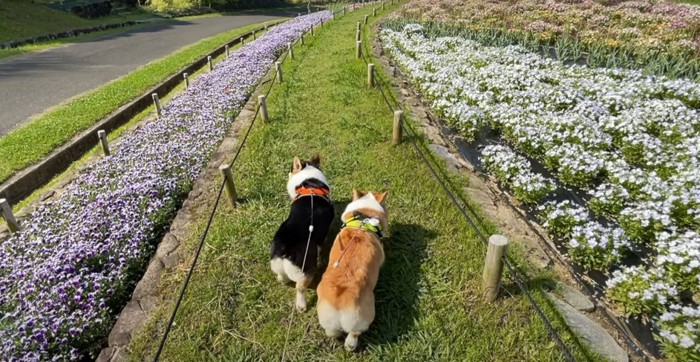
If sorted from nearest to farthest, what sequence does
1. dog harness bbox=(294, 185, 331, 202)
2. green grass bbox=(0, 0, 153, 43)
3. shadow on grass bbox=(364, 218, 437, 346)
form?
1. shadow on grass bbox=(364, 218, 437, 346)
2. dog harness bbox=(294, 185, 331, 202)
3. green grass bbox=(0, 0, 153, 43)

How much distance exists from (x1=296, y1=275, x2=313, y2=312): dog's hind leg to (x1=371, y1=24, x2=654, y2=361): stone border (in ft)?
8.77

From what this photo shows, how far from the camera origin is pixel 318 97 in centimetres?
1076

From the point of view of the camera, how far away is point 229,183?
19.1ft

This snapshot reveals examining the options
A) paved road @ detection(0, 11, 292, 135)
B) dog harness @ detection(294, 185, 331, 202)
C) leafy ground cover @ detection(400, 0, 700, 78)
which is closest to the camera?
dog harness @ detection(294, 185, 331, 202)

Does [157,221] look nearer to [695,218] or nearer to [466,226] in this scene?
[466,226]

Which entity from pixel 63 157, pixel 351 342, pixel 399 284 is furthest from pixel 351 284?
pixel 63 157

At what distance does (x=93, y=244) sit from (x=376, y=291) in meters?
3.76

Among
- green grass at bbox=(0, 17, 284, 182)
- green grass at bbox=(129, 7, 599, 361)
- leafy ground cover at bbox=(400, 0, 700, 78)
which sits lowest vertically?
green grass at bbox=(129, 7, 599, 361)

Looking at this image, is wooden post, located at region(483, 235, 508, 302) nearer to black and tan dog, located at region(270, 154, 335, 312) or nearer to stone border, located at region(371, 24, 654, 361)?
stone border, located at region(371, 24, 654, 361)

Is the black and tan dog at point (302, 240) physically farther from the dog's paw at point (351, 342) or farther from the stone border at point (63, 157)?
the stone border at point (63, 157)

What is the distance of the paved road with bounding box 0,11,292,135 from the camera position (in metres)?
12.4

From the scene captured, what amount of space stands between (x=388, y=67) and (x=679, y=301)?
10.9 meters

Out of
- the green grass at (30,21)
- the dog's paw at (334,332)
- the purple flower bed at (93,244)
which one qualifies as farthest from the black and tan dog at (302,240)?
the green grass at (30,21)

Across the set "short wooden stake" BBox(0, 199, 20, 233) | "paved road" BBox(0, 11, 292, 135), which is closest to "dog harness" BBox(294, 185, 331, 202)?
"short wooden stake" BBox(0, 199, 20, 233)
